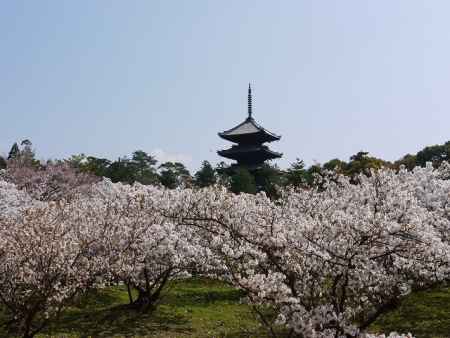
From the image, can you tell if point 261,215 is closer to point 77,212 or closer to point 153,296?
point 77,212

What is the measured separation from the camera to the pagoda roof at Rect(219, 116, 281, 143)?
49875 mm

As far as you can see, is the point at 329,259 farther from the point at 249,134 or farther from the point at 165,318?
the point at 249,134

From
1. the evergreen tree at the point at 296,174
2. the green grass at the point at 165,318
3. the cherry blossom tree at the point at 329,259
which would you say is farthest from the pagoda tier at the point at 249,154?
the cherry blossom tree at the point at 329,259

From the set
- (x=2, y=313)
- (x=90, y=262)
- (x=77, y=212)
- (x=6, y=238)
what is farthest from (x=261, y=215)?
(x=2, y=313)

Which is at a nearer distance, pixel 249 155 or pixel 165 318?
pixel 165 318

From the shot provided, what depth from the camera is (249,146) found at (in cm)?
5109

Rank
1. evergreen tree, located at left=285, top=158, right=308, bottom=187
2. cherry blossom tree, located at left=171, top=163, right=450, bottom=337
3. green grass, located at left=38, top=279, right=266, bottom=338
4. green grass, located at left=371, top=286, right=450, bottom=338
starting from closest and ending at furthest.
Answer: cherry blossom tree, located at left=171, top=163, right=450, bottom=337, green grass, located at left=371, top=286, right=450, bottom=338, green grass, located at left=38, top=279, right=266, bottom=338, evergreen tree, located at left=285, top=158, right=308, bottom=187

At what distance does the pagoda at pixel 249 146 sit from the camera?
1964 inches

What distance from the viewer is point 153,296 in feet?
47.7

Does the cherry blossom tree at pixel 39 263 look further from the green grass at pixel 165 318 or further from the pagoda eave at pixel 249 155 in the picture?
the pagoda eave at pixel 249 155

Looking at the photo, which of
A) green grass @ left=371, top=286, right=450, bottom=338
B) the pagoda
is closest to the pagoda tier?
the pagoda

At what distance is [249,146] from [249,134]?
4.92 ft

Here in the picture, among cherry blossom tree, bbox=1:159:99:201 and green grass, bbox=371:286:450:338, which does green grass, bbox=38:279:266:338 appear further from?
cherry blossom tree, bbox=1:159:99:201

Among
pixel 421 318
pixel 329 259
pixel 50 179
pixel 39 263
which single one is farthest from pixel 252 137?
pixel 329 259
